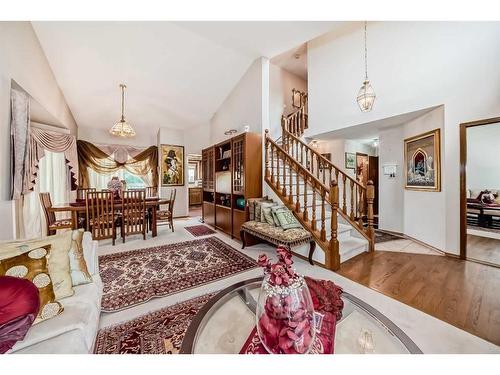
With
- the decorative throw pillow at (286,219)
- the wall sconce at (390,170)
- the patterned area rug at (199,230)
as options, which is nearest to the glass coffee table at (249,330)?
the decorative throw pillow at (286,219)

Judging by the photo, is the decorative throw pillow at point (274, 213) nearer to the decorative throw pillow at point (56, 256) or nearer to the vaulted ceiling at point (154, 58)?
the decorative throw pillow at point (56, 256)

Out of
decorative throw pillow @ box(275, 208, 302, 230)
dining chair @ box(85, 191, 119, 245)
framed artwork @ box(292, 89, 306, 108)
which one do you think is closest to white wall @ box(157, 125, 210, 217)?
dining chair @ box(85, 191, 119, 245)

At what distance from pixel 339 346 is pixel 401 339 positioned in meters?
0.31

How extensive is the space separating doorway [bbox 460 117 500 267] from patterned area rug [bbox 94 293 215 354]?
12.8ft

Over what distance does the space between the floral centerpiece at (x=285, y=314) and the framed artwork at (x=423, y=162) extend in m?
3.65

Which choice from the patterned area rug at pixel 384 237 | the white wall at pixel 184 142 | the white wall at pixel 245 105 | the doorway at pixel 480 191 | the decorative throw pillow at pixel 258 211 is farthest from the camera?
the white wall at pixel 184 142

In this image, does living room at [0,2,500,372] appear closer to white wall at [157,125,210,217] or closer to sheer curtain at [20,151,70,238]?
sheer curtain at [20,151,70,238]

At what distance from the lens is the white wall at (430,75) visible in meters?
2.63

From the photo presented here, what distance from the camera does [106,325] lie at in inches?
62.5

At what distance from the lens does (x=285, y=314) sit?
86 centimetres

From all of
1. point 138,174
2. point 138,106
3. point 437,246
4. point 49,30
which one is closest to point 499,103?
point 437,246

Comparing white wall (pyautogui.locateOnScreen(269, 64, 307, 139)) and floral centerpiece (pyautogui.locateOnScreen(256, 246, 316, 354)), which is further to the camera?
white wall (pyautogui.locateOnScreen(269, 64, 307, 139))

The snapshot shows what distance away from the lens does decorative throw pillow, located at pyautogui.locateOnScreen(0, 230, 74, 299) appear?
1.23 metres
